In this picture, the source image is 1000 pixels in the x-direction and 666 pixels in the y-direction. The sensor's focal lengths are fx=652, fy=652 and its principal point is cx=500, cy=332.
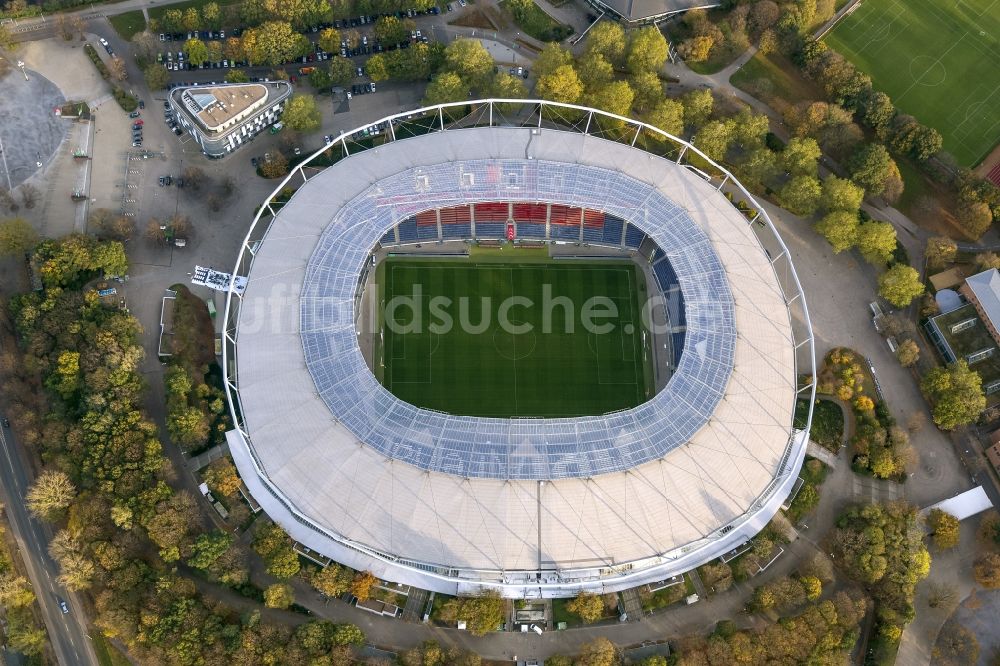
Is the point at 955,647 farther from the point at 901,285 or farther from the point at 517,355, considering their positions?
the point at 517,355

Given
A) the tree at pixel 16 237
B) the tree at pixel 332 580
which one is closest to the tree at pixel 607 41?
the tree at pixel 332 580

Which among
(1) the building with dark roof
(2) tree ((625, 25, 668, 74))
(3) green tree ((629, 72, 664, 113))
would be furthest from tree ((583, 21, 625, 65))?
(1) the building with dark roof

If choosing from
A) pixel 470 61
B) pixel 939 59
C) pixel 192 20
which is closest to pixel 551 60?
pixel 470 61

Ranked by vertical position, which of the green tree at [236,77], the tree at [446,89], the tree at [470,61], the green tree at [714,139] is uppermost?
the tree at [470,61]

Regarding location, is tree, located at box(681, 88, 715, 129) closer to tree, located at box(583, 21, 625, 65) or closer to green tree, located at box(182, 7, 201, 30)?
tree, located at box(583, 21, 625, 65)

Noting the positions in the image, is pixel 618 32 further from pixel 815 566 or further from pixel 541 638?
pixel 541 638

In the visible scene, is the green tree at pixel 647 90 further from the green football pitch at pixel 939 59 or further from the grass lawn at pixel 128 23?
the grass lawn at pixel 128 23
